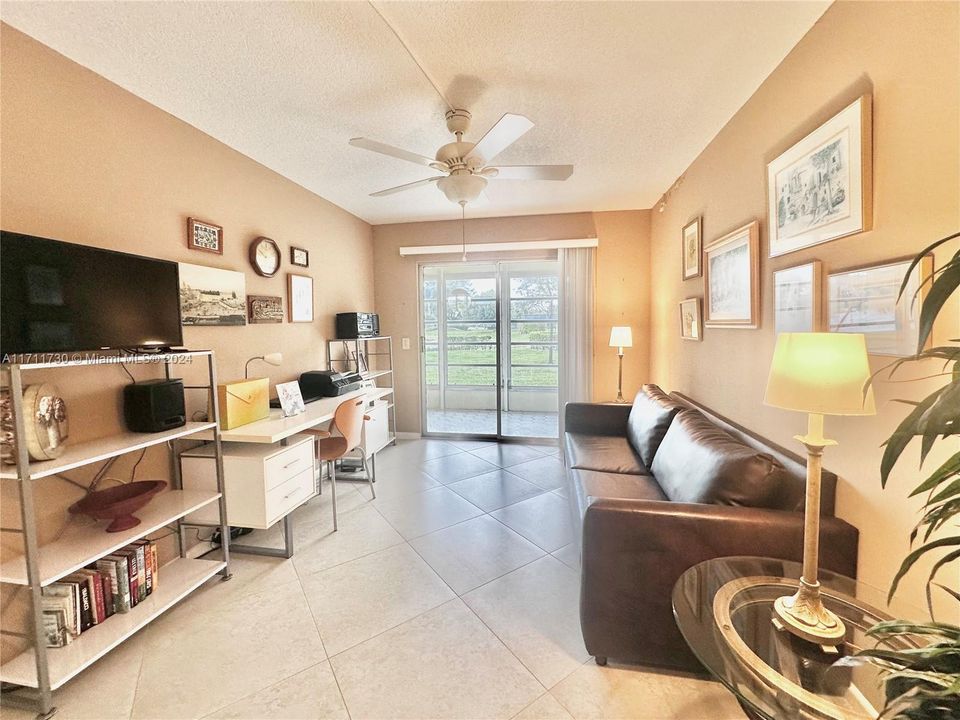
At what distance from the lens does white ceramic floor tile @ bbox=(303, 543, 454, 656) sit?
177cm

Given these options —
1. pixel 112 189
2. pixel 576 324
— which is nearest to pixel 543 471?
pixel 576 324

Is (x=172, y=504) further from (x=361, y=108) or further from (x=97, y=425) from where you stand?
(x=361, y=108)

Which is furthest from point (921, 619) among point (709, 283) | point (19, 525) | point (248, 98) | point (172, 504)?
point (248, 98)

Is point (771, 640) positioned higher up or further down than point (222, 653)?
higher up

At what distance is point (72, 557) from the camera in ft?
4.93

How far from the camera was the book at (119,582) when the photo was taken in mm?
1708

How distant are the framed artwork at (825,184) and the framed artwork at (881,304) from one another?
0.17 metres

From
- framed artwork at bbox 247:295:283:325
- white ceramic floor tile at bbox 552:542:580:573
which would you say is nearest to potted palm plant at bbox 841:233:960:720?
white ceramic floor tile at bbox 552:542:580:573

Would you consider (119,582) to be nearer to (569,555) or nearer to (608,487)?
(569,555)

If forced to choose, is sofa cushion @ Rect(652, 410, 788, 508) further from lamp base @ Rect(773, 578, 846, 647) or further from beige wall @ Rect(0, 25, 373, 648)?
beige wall @ Rect(0, 25, 373, 648)

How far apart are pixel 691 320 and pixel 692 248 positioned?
0.53m

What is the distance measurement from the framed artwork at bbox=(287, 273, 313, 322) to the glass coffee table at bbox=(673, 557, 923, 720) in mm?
3175

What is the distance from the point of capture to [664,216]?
3648 mm

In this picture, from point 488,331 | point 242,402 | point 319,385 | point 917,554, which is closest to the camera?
point 917,554
